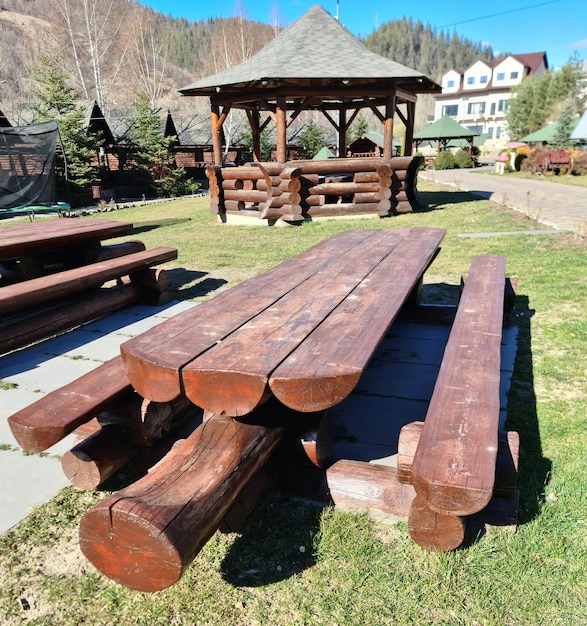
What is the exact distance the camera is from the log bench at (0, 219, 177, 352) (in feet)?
13.9

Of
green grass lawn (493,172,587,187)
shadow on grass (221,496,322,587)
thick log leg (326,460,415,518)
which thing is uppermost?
green grass lawn (493,172,587,187)

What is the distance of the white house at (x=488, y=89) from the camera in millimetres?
64188

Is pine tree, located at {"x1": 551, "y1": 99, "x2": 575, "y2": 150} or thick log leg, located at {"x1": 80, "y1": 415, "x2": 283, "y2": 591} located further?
pine tree, located at {"x1": 551, "y1": 99, "x2": 575, "y2": 150}

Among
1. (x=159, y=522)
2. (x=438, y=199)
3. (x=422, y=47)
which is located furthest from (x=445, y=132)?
(x=422, y=47)

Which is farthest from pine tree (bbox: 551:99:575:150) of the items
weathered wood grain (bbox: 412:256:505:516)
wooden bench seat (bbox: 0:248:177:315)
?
weathered wood grain (bbox: 412:256:505:516)

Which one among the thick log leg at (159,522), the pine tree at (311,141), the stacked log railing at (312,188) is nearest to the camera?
the thick log leg at (159,522)

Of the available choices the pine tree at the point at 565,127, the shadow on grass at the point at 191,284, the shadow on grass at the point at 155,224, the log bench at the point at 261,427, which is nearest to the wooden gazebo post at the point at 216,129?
the shadow on grass at the point at 155,224

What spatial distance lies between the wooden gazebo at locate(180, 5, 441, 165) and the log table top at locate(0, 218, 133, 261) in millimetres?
5596

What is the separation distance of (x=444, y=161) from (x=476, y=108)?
3982 centimetres

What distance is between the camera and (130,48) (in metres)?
46.6

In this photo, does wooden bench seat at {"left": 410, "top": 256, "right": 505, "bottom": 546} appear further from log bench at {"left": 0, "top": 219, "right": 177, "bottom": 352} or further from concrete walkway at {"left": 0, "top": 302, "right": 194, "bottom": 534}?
log bench at {"left": 0, "top": 219, "right": 177, "bottom": 352}

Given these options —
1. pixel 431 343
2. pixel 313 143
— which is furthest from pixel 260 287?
pixel 313 143

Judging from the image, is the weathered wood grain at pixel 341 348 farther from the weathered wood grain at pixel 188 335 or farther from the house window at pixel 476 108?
the house window at pixel 476 108

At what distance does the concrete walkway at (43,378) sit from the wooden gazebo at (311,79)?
22.6 feet
